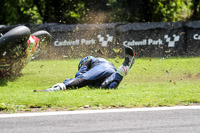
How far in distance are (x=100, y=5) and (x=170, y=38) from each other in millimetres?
6586

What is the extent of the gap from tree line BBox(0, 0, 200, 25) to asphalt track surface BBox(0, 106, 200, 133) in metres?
15.0

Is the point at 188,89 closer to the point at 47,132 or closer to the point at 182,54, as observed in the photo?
the point at 47,132

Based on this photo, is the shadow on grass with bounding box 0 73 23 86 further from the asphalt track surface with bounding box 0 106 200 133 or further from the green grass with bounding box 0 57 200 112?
the asphalt track surface with bounding box 0 106 200 133

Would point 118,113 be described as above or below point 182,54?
above

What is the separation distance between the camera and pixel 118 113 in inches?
185

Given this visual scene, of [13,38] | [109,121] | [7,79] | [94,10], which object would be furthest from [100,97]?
[94,10]

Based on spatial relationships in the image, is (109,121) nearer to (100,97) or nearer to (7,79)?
(100,97)

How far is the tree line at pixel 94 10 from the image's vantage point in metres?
19.8

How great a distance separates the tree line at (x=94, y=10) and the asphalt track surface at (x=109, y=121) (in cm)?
1505

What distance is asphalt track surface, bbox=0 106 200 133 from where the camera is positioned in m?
4.04

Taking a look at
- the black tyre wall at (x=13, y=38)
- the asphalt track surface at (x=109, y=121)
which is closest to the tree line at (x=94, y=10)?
the black tyre wall at (x=13, y=38)

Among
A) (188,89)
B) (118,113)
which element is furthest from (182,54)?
(118,113)

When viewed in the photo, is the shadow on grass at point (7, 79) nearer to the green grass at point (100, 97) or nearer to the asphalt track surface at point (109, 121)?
the green grass at point (100, 97)

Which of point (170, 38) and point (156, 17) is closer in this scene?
point (170, 38)
